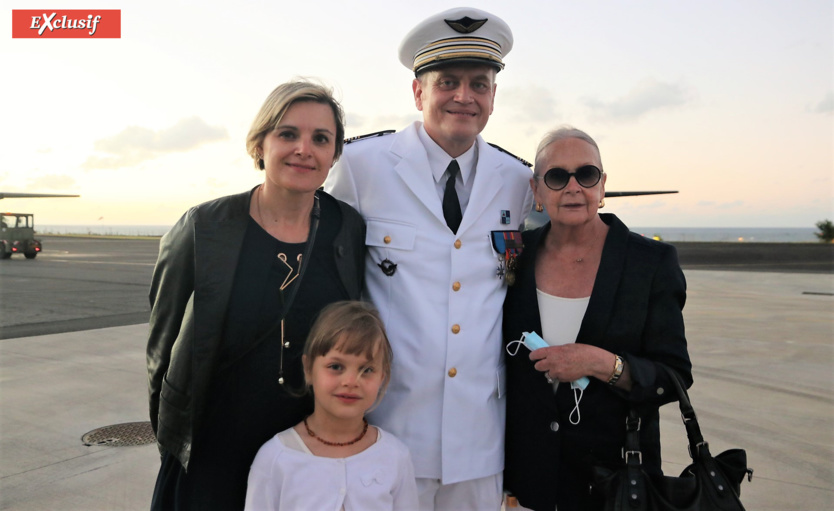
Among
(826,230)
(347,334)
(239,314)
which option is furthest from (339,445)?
(826,230)

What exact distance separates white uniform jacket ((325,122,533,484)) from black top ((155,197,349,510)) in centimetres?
40

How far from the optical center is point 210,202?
1.95 m

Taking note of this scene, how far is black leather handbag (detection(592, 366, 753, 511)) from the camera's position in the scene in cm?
172

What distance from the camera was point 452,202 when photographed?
7.59 feet

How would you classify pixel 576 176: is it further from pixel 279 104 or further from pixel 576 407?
pixel 279 104

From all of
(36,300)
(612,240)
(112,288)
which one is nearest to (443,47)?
(612,240)

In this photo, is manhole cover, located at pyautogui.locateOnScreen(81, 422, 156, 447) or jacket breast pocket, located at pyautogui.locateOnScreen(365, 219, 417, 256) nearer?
jacket breast pocket, located at pyautogui.locateOnScreen(365, 219, 417, 256)

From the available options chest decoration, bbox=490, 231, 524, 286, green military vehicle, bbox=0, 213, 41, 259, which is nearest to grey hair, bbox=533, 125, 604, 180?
chest decoration, bbox=490, 231, 524, 286

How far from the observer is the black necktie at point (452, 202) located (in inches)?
90.0

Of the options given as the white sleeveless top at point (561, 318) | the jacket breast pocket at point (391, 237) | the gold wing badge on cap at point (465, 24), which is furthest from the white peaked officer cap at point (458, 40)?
the white sleeveless top at point (561, 318)

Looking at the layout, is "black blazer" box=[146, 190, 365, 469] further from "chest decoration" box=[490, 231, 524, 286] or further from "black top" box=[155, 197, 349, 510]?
"chest decoration" box=[490, 231, 524, 286]

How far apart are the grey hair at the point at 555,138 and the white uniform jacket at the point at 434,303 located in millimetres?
244

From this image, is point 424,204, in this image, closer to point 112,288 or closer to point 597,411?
point 597,411

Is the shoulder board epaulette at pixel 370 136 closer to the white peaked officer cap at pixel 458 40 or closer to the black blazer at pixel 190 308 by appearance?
the white peaked officer cap at pixel 458 40
